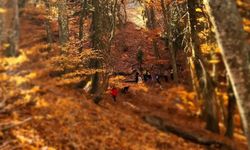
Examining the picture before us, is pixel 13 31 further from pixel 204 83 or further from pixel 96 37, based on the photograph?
pixel 96 37

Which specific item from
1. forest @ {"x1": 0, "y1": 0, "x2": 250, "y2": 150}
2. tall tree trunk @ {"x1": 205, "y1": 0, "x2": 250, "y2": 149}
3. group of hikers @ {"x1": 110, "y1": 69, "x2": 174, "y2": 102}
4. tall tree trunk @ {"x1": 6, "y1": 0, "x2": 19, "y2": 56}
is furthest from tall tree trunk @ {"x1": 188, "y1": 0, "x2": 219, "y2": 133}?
group of hikers @ {"x1": 110, "y1": 69, "x2": 174, "y2": 102}

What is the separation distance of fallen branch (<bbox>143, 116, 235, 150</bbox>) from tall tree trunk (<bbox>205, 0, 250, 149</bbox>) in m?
9.63

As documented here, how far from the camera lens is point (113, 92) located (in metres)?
17.2

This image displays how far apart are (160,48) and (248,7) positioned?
22.0 metres

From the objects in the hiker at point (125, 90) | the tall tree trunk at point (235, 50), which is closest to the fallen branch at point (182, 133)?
the hiker at point (125, 90)

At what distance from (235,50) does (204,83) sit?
11.0 metres

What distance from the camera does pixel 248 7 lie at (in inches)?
431

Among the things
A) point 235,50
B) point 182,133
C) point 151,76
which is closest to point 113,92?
point 182,133

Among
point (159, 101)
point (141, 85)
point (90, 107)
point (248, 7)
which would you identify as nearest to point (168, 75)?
point (141, 85)

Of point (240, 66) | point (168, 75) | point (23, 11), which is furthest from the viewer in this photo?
point (168, 75)

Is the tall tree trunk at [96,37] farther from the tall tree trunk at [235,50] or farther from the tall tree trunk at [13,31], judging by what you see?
the tall tree trunk at [235,50]

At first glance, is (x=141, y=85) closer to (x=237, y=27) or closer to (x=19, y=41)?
(x=19, y=41)

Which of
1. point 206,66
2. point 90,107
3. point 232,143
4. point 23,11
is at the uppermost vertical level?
point 23,11

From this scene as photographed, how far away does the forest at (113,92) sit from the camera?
153 inches
